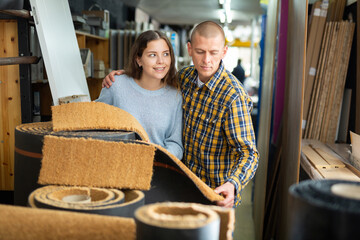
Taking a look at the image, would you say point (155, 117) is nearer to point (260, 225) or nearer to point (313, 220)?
point (313, 220)

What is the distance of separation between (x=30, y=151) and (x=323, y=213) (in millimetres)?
1152

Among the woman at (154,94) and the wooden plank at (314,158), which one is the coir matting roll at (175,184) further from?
the wooden plank at (314,158)

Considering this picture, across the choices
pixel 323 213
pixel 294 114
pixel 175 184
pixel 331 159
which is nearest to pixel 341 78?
pixel 294 114

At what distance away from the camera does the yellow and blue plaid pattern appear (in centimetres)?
208

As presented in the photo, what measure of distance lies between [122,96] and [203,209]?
52.9 inches

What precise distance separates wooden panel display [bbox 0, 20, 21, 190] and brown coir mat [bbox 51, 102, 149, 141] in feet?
4.83

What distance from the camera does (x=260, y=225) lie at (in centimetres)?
379

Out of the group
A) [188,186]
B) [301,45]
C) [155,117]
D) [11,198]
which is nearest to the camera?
[188,186]

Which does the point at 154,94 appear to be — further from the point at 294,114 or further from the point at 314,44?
the point at 314,44

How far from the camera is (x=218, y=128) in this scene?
2.19m

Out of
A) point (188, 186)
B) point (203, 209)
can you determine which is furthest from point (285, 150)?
point (203, 209)

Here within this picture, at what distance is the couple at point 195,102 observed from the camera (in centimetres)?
211

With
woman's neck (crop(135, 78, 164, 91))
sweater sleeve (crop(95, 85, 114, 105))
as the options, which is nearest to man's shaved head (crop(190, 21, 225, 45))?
woman's neck (crop(135, 78, 164, 91))

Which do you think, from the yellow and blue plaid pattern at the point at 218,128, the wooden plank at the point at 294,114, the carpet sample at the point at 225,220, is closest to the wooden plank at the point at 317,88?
the wooden plank at the point at 294,114
